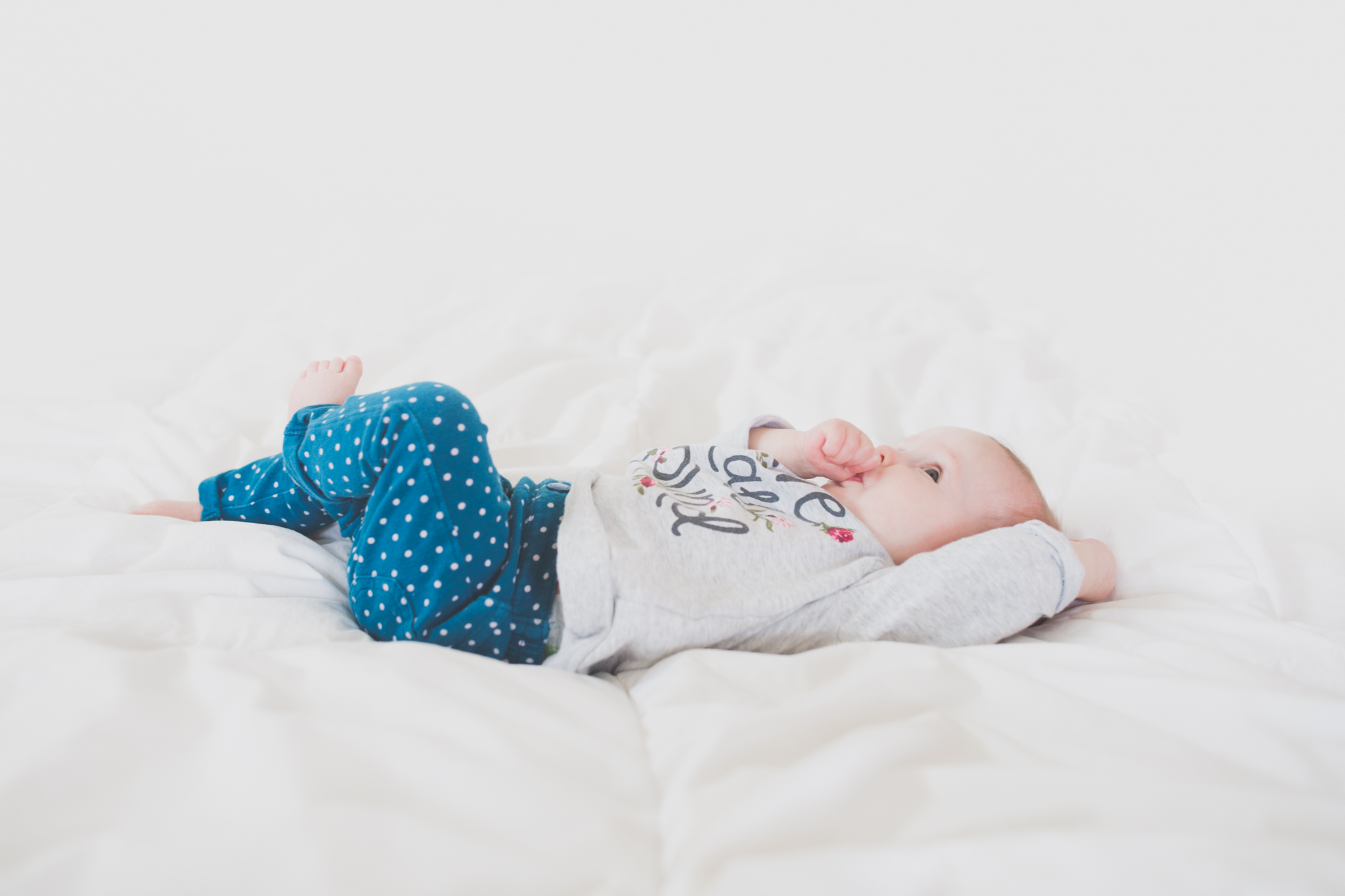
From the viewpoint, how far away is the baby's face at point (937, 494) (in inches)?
39.9

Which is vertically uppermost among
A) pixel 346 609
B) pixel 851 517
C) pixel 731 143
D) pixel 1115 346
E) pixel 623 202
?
pixel 731 143

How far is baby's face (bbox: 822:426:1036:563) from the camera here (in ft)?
3.33

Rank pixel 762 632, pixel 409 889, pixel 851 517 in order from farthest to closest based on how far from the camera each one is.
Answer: pixel 851 517, pixel 762 632, pixel 409 889

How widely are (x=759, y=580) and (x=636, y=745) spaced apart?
307mm

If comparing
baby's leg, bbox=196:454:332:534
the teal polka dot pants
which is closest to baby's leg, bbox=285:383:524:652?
the teal polka dot pants

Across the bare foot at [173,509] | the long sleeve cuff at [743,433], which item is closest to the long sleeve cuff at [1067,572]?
the long sleeve cuff at [743,433]

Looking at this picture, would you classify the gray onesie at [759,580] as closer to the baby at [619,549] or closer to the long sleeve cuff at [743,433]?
the baby at [619,549]

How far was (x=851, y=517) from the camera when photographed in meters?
1.00

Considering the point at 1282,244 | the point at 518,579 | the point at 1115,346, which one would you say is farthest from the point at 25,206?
the point at 1282,244

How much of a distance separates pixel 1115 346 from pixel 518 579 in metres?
1.41

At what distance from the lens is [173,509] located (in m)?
1.00

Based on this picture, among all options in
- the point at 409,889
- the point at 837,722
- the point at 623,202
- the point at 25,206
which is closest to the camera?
the point at 409,889

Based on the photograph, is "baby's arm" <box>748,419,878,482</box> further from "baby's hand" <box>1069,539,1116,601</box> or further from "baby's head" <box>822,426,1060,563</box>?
"baby's hand" <box>1069,539,1116,601</box>

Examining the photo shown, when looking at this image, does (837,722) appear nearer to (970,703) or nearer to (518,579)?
(970,703)
